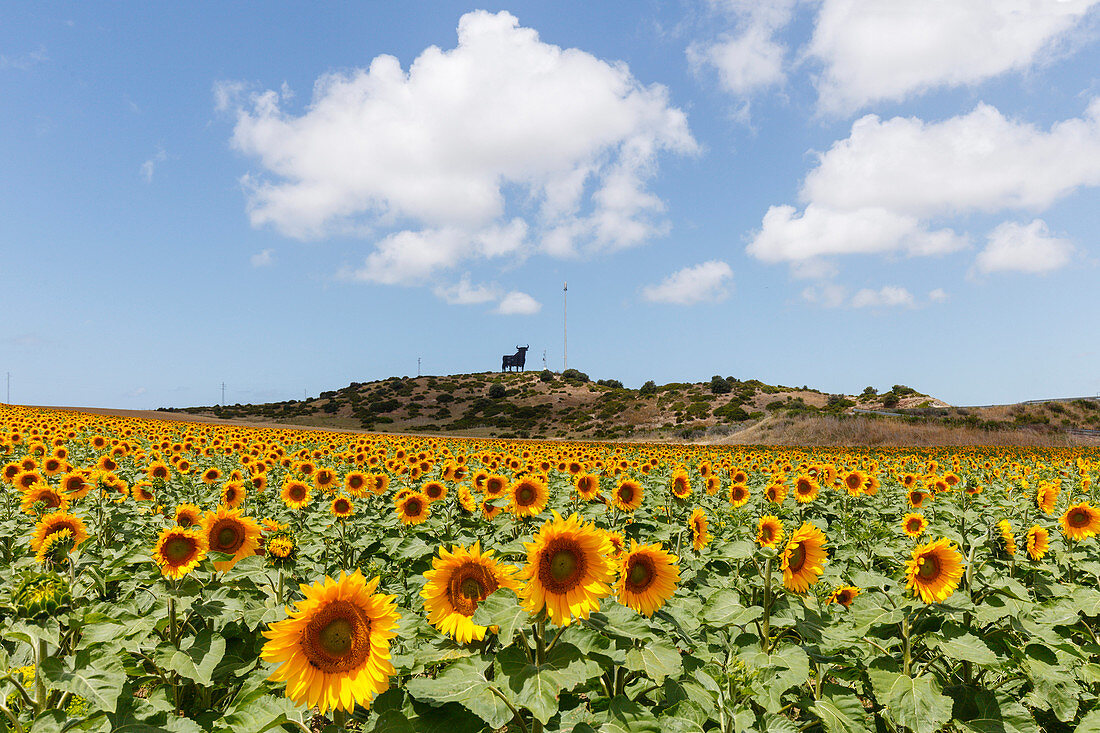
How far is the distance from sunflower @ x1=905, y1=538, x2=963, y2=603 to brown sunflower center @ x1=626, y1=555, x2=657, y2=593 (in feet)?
6.06

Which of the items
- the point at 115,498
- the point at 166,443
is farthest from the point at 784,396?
the point at 115,498

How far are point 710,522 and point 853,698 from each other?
4.15 metres

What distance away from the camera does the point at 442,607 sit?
111 inches

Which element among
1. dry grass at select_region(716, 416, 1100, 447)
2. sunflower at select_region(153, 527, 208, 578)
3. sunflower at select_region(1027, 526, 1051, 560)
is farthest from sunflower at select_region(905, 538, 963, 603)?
dry grass at select_region(716, 416, 1100, 447)

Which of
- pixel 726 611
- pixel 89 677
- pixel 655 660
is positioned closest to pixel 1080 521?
pixel 726 611

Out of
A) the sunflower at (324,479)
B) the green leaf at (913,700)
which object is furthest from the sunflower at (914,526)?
the sunflower at (324,479)

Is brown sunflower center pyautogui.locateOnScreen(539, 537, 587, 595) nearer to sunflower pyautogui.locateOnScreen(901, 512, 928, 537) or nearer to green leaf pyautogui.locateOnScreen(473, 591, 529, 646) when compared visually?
green leaf pyautogui.locateOnScreen(473, 591, 529, 646)

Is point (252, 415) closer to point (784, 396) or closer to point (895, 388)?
point (784, 396)

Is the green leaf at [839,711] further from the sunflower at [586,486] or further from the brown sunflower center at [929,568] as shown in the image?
the sunflower at [586,486]

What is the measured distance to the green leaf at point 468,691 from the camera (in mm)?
2195

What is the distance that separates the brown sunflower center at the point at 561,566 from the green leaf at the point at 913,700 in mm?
1873

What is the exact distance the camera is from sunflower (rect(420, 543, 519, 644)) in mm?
2779

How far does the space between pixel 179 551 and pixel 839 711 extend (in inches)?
172

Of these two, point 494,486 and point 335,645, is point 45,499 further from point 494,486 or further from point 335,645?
point 335,645
